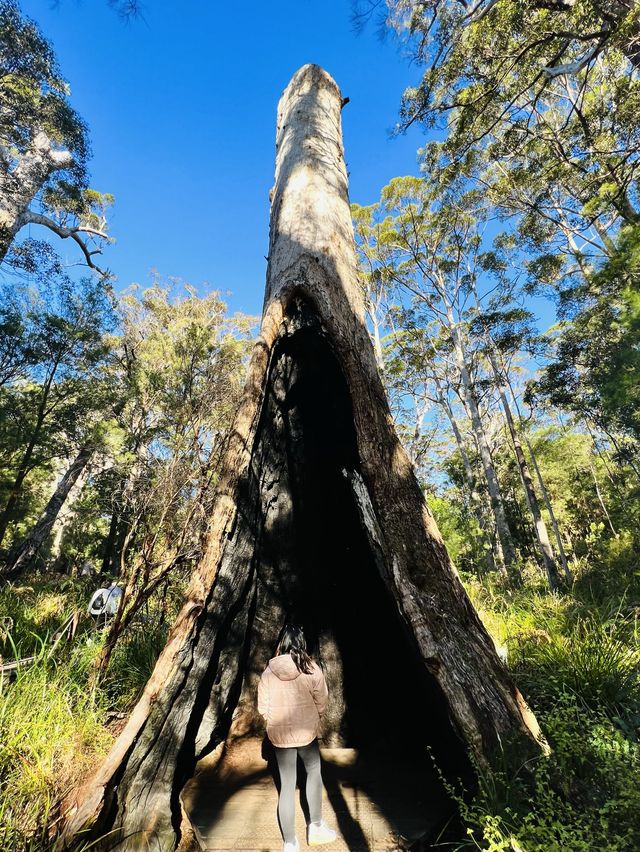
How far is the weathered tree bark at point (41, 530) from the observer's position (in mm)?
10836

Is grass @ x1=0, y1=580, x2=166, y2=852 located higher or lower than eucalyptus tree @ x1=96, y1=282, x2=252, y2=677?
lower

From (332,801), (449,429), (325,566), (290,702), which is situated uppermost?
(449,429)

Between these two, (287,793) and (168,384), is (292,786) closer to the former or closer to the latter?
(287,793)

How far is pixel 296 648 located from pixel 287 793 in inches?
28.0

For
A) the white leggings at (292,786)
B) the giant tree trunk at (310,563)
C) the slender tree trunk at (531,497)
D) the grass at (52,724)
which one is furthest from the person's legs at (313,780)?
the slender tree trunk at (531,497)

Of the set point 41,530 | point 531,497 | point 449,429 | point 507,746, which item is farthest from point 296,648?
point 449,429

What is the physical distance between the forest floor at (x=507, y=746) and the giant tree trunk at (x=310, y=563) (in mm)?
189

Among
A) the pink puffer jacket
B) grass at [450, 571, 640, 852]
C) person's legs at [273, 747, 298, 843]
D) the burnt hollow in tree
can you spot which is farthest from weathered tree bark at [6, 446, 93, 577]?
grass at [450, 571, 640, 852]

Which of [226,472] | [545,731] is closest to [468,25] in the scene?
[226,472]

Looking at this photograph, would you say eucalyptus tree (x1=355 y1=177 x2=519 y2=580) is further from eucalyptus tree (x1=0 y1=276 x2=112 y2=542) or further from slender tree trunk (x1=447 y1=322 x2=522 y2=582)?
eucalyptus tree (x1=0 y1=276 x2=112 y2=542)

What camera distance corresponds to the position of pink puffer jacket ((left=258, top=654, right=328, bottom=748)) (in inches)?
94.0

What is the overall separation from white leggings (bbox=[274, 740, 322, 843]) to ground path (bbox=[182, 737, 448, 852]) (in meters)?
0.17

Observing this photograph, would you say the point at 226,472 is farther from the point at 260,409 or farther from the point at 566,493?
the point at 566,493

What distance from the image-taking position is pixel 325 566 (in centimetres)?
358
